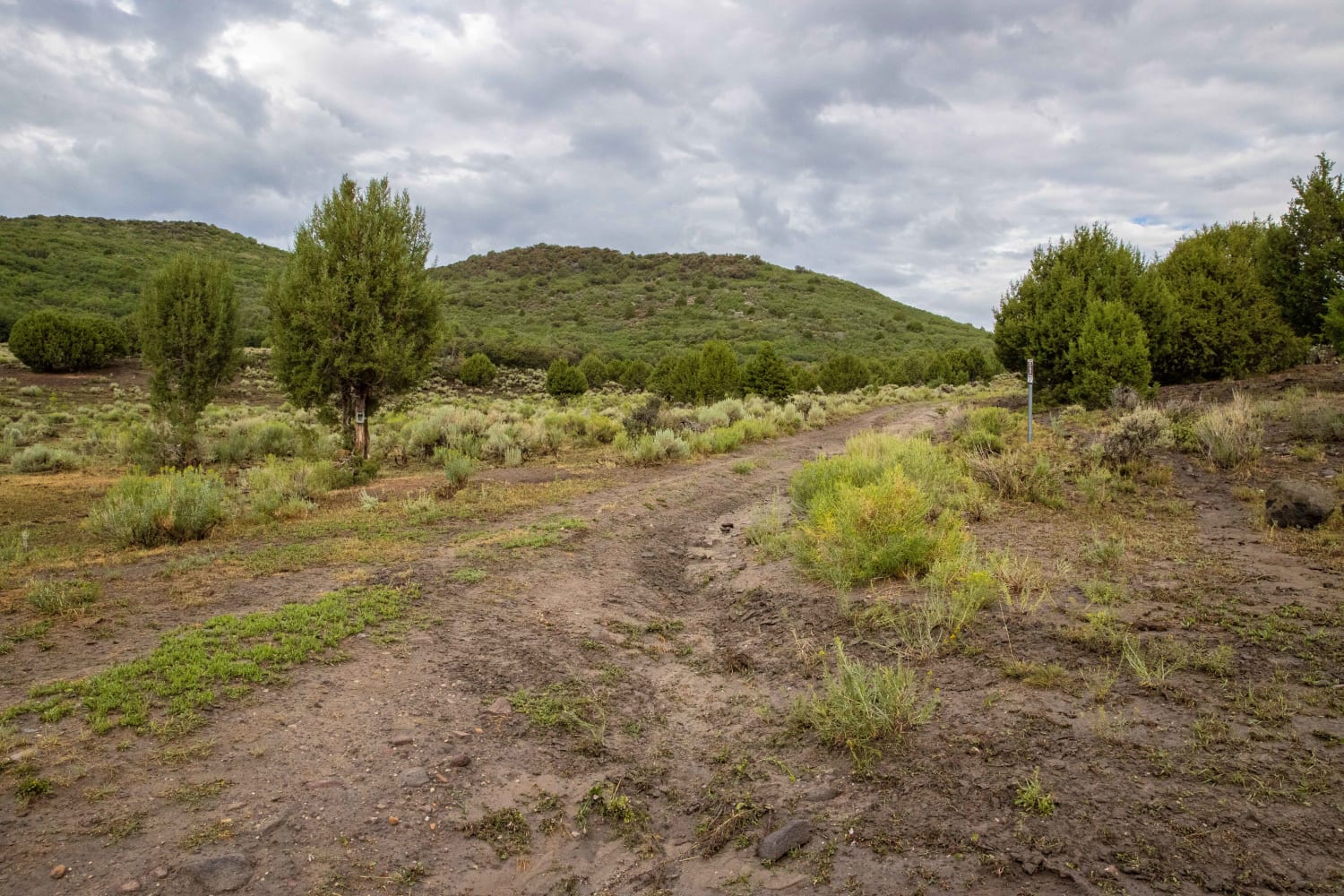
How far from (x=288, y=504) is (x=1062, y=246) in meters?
24.7

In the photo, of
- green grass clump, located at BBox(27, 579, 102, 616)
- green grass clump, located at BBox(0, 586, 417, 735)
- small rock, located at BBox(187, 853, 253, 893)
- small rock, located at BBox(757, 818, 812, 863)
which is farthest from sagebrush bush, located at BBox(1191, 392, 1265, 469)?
green grass clump, located at BBox(27, 579, 102, 616)

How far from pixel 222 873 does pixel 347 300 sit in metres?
11.5

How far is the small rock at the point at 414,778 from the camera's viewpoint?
145 inches

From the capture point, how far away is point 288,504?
9.91 metres

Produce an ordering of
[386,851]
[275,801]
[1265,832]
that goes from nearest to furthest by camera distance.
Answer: [1265,832], [386,851], [275,801]

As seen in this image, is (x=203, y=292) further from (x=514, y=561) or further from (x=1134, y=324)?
(x=1134, y=324)

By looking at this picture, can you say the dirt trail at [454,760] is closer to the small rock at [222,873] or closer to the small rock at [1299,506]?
the small rock at [222,873]

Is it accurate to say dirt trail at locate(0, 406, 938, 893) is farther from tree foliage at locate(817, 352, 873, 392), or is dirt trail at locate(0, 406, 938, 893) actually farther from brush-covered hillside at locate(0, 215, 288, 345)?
tree foliage at locate(817, 352, 873, 392)

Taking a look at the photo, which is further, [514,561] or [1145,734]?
[514,561]

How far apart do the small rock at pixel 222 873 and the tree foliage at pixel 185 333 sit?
51.8 feet

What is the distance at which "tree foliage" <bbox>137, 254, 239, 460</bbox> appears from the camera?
15.1 m

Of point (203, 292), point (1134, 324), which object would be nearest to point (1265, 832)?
point (203, 292)

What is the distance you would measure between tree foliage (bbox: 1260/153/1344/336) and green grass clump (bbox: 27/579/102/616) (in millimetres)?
25610

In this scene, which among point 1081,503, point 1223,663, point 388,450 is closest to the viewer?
point 1223,663
